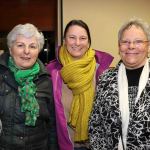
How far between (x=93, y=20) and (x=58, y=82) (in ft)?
5.90

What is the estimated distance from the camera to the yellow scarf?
2.07 m

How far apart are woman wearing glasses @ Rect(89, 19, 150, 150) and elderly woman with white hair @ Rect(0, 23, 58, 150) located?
366 mm

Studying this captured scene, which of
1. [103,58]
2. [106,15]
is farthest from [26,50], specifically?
[106,15]

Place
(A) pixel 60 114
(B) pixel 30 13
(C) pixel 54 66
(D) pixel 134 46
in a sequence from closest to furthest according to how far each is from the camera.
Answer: (D) pixel 134 46 → (A) pixel 60 114 → (C) pixel 54 66 → (B) pixel 30 13

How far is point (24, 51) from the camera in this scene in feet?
6.04

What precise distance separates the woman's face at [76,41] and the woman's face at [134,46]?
1.39ft

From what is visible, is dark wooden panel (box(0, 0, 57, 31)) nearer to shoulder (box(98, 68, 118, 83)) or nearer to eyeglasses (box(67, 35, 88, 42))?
eyeglasses (box(67, 35, 88, 42))

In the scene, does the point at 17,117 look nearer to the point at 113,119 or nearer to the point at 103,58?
the point at 113,119

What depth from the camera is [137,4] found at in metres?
3.77

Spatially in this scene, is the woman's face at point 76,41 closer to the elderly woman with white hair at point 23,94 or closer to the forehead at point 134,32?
the elderly woman with white hair at point 23,94

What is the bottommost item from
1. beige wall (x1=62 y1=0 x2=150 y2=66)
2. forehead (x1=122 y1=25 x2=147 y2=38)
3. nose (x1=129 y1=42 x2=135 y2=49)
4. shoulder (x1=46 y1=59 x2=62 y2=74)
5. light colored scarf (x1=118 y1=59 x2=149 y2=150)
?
light colored scarf (x1=118 y1=59 x2=149 y2=150)

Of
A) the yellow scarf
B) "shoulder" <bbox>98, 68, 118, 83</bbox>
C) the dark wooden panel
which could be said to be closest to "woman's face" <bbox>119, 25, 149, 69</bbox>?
"shoulder" <bbox>98, 68, 118, 83</bbox>

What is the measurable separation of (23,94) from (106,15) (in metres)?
2.21

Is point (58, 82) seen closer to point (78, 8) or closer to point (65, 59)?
point (65, 59)
